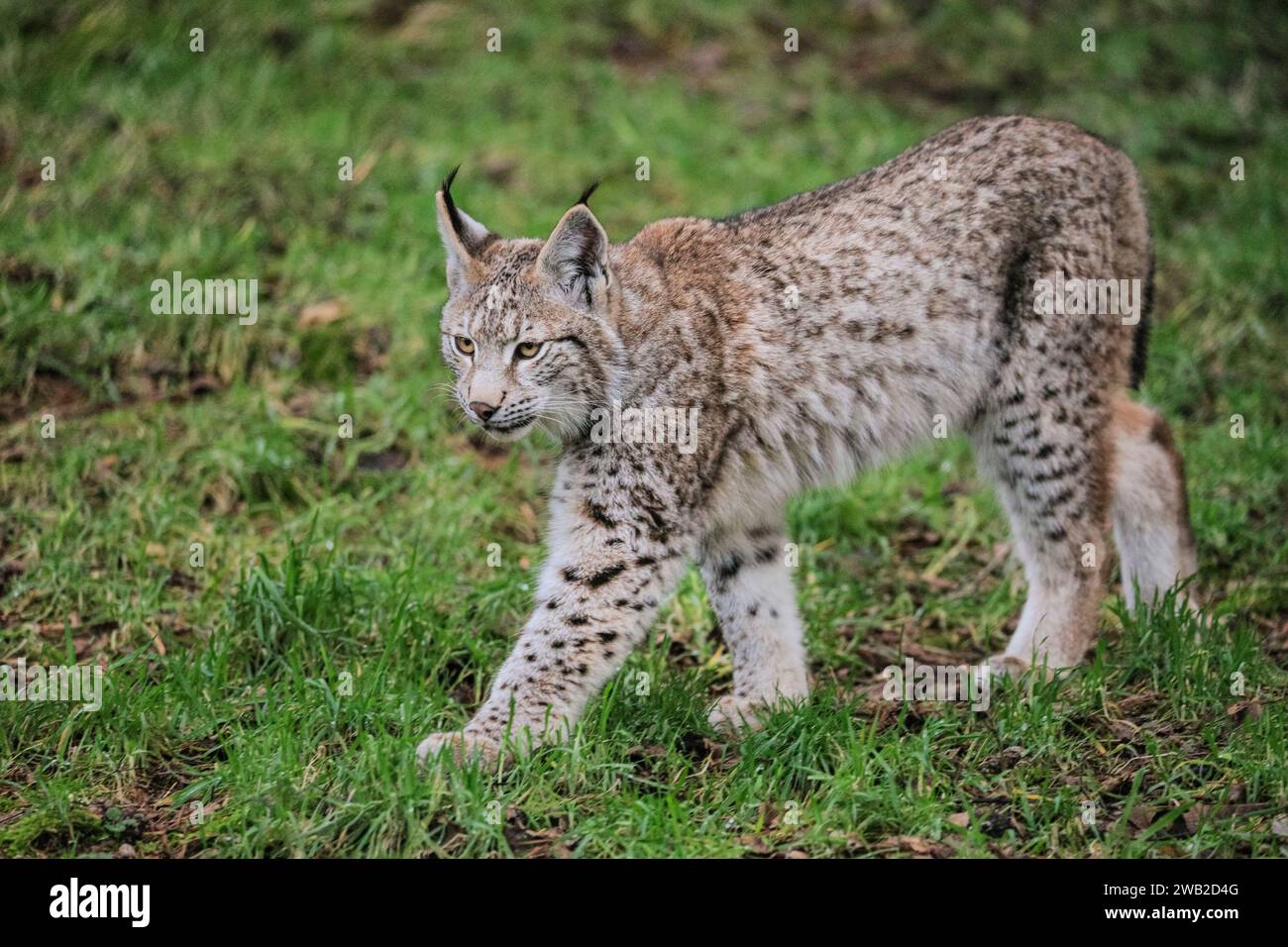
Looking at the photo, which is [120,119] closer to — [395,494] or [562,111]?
[562,111]

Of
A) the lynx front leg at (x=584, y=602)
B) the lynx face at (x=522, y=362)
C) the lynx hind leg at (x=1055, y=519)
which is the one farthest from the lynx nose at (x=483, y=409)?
the lynx hind leg at (x=1055, y=519)

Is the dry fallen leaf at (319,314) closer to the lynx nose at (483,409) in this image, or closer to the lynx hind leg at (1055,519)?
the lynx nose at (483,409)

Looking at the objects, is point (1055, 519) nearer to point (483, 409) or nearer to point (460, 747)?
point (483, 409)

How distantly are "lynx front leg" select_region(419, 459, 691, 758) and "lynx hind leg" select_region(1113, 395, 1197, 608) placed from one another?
2.18 metres

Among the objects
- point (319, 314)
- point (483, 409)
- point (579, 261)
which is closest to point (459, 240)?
point (579, 261)

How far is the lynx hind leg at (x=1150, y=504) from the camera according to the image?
6465 mm

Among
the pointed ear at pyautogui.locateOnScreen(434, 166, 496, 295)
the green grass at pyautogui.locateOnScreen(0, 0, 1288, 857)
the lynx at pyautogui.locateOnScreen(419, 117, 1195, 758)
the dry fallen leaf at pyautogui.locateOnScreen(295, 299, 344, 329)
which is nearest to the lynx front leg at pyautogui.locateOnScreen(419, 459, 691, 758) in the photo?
the lynx at pyautogui.locateOnScreen(419, 117, 1195, 758)

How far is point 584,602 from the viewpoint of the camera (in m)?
5.38

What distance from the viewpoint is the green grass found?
499 cm

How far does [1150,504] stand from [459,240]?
3194 millimetres

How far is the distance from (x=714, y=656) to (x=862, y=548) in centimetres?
122

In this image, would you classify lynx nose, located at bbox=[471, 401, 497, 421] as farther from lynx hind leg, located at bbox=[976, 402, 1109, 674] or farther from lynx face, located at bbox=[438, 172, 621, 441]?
lynx hind leg, located at bbox=[976, 402, 1109, 674]
